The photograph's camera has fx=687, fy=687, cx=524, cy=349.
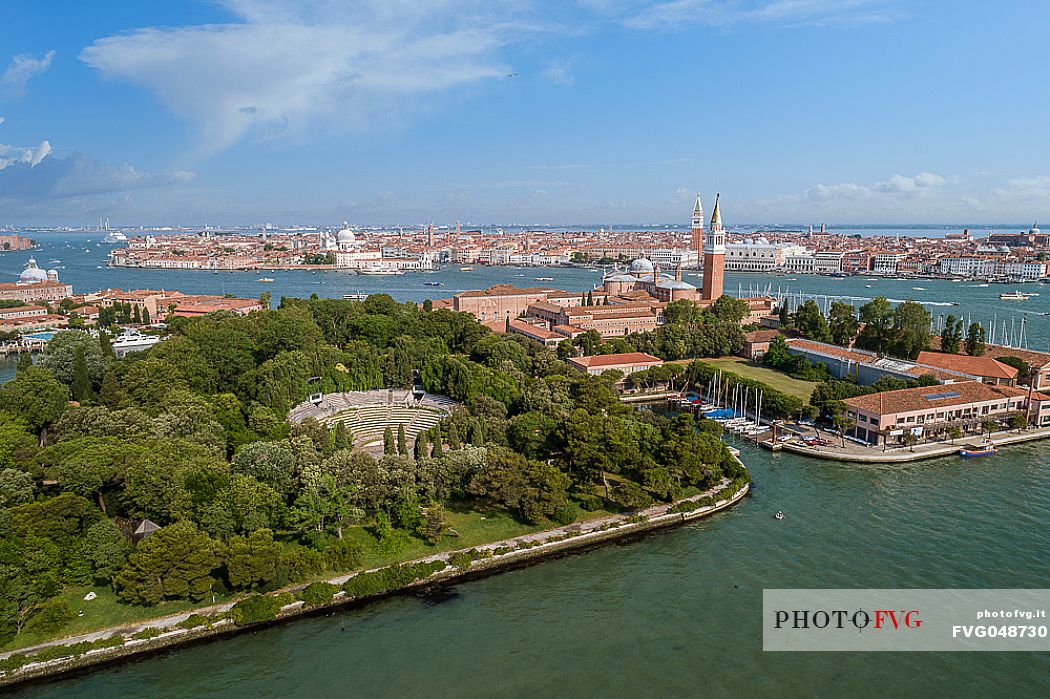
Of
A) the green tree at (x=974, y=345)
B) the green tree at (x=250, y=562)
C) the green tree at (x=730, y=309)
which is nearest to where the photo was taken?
the green tree at (x=250, y=562)

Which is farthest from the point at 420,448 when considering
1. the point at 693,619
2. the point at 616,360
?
the point at 616,360

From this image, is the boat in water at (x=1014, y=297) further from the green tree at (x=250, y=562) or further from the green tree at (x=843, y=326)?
the green tree at (x=250, y=562)

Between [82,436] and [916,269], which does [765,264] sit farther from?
[82,436]

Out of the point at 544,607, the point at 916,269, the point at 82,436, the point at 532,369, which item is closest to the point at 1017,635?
the point at 544,607

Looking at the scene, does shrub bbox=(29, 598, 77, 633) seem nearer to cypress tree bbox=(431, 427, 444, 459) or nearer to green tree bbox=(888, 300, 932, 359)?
cypress tree bbox=(431, 427, 444, 459)

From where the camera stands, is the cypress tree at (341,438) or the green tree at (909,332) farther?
the green tree at (909,332)

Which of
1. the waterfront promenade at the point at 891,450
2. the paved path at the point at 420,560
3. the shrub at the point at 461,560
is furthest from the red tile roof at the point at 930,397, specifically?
the shrub at the point at 461,560

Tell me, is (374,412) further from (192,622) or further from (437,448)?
(192,622)
